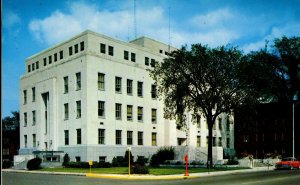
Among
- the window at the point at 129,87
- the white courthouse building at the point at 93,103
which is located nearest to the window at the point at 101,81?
the white courthouse building at the point at 93,103

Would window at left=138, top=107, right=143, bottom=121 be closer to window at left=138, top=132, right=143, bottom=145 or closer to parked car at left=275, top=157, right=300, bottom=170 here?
window at left=138, top=132, right=143, bottom=145

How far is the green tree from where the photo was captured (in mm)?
41469

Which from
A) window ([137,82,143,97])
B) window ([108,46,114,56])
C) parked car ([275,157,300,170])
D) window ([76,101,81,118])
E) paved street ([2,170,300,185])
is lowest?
parked car ([275,157,300,170])

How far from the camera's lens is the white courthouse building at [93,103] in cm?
4812

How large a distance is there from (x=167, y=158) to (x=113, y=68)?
14.9 meters

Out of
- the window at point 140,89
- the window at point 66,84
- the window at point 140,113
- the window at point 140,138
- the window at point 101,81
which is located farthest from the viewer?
the window at point 140,89

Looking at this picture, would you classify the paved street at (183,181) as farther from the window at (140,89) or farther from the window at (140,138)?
the window at (140,89)

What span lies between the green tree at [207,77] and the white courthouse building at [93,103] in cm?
398

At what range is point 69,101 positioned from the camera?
50.4 meters

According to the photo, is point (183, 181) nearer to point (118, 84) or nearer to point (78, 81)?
point (78, 81)

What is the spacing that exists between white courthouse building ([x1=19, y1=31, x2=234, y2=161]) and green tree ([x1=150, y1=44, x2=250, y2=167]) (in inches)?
157

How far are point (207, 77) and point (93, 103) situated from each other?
1497 centimetres

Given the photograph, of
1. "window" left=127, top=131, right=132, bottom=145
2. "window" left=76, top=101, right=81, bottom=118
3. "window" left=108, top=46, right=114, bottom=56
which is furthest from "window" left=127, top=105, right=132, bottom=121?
"window" left=108, top=46, right=114, bottom=56

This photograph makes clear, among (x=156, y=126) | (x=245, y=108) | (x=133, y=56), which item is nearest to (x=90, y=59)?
(x=133, y=56)
